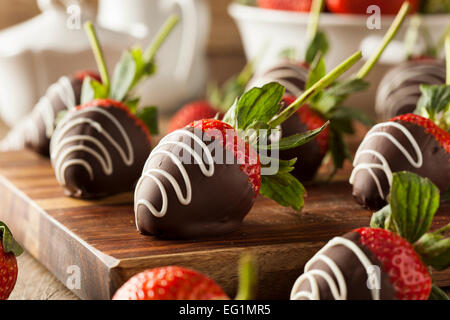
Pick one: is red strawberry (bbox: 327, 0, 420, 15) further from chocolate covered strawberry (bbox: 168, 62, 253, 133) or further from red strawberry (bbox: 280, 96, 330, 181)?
red strawberry (bbox: 280, 96, 330, 181)

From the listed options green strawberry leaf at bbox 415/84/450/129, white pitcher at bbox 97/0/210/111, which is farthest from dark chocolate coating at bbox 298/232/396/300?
white pitcher at bbox 97/0/210/111

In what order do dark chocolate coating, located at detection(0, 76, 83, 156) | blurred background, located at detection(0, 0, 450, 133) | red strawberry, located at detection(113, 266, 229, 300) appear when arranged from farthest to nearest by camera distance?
blurred background, located at detection(0, 0, 450, 133) < dark chocolate coating, located at detection(0, 76, 83, 156) < red strawberry, located at detection(113, 266, 229, 300)

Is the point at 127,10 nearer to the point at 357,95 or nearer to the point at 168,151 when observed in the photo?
the point at 357,95

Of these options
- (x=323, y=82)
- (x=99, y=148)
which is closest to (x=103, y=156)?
(x=99, y=148)

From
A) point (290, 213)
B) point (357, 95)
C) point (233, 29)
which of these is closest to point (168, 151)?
point (290, 213)

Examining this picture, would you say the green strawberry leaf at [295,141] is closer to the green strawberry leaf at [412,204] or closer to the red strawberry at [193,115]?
the green strawberry leaf at [412,204]

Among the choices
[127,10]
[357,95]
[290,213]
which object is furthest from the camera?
[127,10]

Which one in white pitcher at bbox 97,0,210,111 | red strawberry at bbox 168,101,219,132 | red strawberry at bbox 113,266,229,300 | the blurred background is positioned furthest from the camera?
white pitcher at bbox 97,0,210,111
